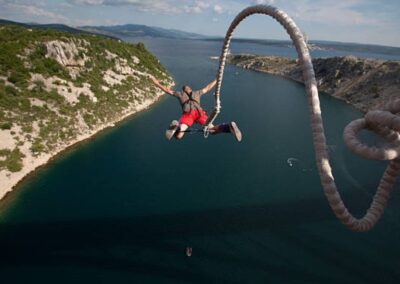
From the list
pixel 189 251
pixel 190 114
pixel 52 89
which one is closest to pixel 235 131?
pixel 190 114

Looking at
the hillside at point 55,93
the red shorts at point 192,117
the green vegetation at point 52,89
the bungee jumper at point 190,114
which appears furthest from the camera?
the green vegetation at point 52,89

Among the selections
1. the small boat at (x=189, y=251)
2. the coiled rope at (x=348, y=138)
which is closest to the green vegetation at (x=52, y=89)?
the small boat at (x=189, y=251)

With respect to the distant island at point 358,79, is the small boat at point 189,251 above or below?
below

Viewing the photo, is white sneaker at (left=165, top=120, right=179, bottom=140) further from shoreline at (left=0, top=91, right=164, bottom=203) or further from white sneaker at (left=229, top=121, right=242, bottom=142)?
shoreline at (left=0, top=91, right=164, bottom=203)

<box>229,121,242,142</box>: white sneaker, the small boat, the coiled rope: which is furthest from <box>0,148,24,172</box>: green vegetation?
the coiled rope

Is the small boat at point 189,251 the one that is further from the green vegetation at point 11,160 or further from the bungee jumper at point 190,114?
the green vegetation at point 11,160

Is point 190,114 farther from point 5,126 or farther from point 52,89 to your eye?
point 52,89
